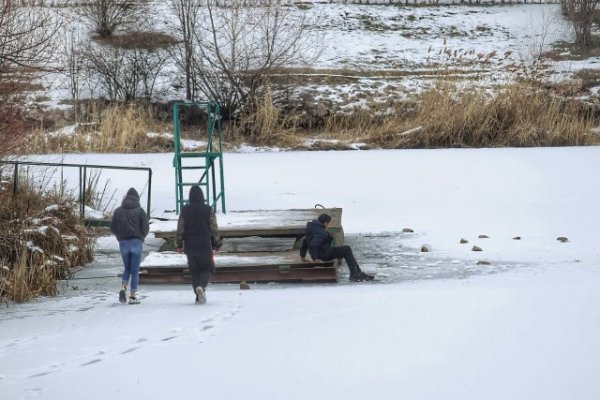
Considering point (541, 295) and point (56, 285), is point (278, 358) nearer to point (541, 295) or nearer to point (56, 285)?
point (541, 295)

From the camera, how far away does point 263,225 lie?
14.5 metres

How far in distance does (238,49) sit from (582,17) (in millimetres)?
11746

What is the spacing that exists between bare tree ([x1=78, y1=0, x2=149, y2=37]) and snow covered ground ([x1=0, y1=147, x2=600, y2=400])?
1623 cm

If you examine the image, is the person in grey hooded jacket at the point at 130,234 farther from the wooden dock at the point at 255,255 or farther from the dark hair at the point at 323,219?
the dark hair at the point at 323,219

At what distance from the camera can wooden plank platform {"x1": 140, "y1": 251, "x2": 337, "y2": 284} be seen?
12.4 meters

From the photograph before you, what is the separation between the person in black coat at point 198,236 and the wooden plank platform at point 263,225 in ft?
11.0

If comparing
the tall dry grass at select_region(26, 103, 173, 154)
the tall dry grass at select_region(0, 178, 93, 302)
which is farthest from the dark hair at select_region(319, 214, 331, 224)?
the tall dry grass at select_region(26, 103, 173, 154)

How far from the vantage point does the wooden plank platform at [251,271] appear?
1237 centimetres

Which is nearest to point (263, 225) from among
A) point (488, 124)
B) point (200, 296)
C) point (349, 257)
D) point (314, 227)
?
point (314, 227)

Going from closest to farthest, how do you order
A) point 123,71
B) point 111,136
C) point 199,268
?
point 199,268 < point 111,136 < point 123,71

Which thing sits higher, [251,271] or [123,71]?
[123,71]

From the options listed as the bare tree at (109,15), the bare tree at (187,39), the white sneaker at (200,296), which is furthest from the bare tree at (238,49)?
the white sneaker at (200,296)

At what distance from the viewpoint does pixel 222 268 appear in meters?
12.5

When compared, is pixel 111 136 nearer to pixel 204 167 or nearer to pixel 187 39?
pixel 187 39
